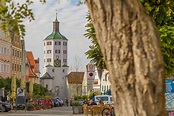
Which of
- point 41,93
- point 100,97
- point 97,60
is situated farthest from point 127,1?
point 41,93

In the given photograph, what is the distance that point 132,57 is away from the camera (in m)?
4.89

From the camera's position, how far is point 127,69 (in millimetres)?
4906

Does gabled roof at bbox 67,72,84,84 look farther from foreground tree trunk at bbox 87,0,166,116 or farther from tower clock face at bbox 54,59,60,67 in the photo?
foreground tree trunk at bbox 87,0,166,116

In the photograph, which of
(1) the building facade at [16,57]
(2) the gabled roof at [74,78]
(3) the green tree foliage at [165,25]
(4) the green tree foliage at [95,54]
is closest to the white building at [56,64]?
(2) the gabled roof at [74,78]

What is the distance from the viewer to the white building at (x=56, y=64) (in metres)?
158

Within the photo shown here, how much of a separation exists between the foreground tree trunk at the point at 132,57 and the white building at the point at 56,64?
150403mm

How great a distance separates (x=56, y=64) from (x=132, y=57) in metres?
158

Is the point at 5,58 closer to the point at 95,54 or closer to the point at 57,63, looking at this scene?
the point at 95,54

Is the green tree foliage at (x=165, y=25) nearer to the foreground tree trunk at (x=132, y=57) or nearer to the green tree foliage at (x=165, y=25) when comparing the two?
the green tree foliage at (x=165, y=25)

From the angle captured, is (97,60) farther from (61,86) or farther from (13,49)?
(61,86)

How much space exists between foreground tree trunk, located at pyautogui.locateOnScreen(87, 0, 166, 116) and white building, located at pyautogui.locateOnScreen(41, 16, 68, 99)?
150 m

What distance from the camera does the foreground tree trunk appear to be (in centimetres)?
485

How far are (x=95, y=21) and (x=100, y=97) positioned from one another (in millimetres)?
41938

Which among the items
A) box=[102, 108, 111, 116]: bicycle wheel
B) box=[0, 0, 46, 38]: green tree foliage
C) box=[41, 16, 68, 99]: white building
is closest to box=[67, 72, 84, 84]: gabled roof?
box=[41, 16, 68, 99]: white building
